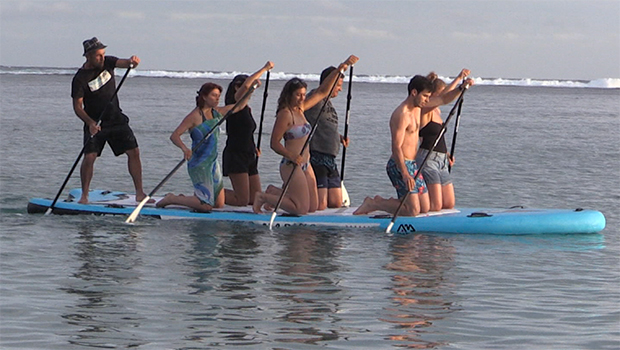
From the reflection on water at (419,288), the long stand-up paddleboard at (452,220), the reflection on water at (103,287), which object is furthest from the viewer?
the long stand-up paddleboard at (452,220)

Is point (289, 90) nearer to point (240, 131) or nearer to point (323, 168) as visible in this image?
point (240, 131)

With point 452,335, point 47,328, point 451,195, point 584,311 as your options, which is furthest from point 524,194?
point 47,328

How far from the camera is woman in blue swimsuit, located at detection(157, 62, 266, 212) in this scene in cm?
1184

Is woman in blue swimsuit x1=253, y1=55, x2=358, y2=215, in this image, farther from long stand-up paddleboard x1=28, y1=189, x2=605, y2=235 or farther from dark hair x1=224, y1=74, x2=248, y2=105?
dark hair x1=224, y1=74, x2=248, y2=105

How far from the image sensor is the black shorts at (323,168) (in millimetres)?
12250

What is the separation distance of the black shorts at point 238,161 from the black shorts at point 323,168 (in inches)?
27.9

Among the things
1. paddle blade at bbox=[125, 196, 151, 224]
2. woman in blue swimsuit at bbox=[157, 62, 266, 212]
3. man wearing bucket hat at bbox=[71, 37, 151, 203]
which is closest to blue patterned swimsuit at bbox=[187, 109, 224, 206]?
woman in blue swimsuit at bbox=[157, 62, 266, 212]

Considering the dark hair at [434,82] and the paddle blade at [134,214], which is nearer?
the dark hair at [434,82]

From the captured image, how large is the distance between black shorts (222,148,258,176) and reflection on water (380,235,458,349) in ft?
6.32

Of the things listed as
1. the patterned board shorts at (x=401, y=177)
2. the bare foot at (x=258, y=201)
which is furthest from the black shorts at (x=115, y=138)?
the patterned board shorts at (x=401, y=177)

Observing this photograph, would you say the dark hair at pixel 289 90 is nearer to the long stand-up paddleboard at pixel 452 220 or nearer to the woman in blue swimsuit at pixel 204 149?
the woman in blue swimsuit at pixel 204 149

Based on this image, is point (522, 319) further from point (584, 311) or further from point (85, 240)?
point (85, 240)

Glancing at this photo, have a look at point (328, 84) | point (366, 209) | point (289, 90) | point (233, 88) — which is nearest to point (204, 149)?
point (233, 88)

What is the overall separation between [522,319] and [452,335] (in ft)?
2.54
